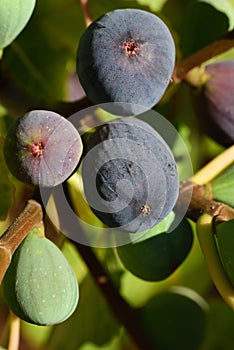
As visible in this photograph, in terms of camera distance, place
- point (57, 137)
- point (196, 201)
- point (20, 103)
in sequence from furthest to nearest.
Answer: point (20, 103) < point (196, 201) < point (57, 137)

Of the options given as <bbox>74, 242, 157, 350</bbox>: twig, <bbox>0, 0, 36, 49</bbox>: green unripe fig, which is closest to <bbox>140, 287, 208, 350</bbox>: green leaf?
<bbox>74, 242, 157, 350</bbox>: twig

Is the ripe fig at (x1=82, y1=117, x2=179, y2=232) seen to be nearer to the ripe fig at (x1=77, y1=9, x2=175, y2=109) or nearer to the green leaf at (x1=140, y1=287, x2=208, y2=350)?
the ripe fig at (x1=77, y1=9, x2=175, y2=109)

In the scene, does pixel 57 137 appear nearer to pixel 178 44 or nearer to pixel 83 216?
pixel 83 216

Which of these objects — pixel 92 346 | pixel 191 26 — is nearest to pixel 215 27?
pixel 191 26

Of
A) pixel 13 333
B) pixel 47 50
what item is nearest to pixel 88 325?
pixel 13 333

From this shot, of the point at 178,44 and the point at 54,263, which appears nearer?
the point at 54,263

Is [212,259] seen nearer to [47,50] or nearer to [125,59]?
[125,59]
